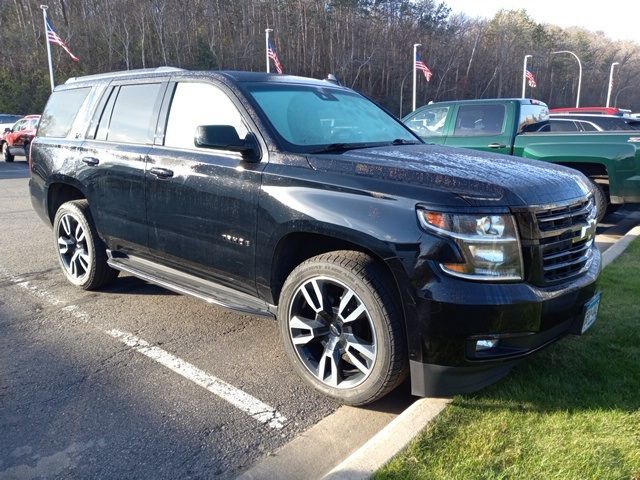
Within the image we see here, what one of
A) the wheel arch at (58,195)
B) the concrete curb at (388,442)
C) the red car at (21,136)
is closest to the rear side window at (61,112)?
the wheel arch at (58,195)

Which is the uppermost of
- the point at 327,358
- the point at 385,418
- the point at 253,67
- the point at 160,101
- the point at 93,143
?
the point at 253,67

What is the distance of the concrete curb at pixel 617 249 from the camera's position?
5.61 metres

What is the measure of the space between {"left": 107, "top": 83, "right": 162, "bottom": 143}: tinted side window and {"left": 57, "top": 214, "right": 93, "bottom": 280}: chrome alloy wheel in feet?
3.37

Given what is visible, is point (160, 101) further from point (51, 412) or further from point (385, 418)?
point (385, 418)

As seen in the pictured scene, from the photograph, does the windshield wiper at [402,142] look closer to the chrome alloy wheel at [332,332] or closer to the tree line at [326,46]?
the chrome alloy wheel at [332,332]

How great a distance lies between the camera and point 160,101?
4.19 m

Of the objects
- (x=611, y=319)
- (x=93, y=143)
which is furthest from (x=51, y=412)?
(x=611, y=319)

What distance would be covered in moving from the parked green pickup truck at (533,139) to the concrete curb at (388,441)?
5768 millimetres

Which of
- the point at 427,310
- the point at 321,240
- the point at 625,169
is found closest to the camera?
the point at 427,310

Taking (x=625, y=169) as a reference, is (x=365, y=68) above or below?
above

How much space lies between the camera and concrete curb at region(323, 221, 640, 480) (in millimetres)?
2432

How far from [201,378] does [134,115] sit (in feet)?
7.39

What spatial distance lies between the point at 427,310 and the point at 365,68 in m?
60.2

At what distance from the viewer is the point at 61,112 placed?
17.7 ft
